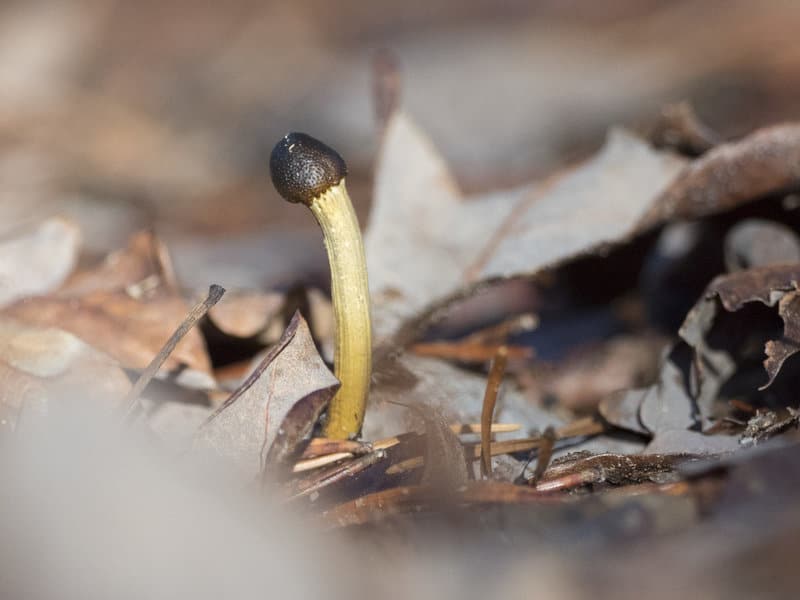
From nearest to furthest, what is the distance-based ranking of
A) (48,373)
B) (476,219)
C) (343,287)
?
(343,287), (48,373), (476,219)

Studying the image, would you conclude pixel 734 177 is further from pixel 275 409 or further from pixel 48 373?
pixel 48 373

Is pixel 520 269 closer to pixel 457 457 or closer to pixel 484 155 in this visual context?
pixel 457 457

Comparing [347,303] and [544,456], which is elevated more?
[347,303]

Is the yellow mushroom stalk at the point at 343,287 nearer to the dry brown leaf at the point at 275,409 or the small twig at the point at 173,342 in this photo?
the dry brown leaf at the point at 275,409

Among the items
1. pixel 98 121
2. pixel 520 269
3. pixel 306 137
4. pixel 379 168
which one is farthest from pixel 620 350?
pixel 98 121

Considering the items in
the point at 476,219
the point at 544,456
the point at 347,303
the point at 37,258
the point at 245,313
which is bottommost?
the point at 544,456

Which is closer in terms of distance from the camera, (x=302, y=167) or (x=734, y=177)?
(x=302, y=167)

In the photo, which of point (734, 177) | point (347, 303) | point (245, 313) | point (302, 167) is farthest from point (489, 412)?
point (734, 177)

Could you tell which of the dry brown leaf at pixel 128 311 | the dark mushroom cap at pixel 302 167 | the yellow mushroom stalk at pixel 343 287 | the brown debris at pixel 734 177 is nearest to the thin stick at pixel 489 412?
the yellow mushroom stalk at pixel 343 287
